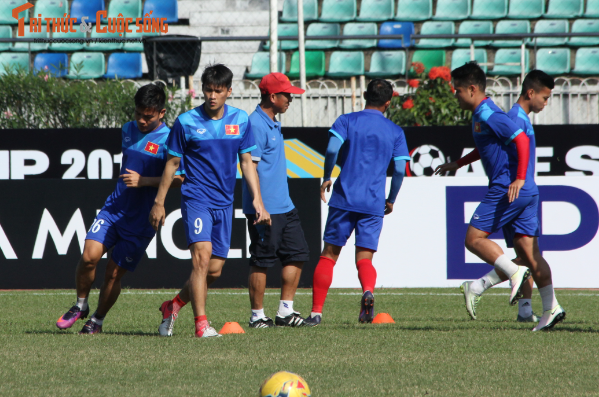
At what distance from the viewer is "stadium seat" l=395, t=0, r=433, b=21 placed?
17125mm

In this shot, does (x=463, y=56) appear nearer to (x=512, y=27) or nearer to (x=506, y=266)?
(x=512, y=27)

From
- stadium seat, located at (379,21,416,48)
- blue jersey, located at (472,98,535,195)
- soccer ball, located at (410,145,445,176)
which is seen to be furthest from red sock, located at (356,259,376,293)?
stadium seat, located at (379,21,416,48)

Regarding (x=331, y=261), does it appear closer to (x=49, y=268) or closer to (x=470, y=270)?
(x=470, y=270)

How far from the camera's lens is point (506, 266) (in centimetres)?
532

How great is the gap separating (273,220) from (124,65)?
443 inches

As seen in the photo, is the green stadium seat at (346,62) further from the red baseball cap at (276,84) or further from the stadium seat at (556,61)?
the red baseball cap at (276,84)

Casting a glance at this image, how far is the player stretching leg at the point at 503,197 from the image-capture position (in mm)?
5379

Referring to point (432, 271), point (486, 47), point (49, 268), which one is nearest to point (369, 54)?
Result: point (486, 47)

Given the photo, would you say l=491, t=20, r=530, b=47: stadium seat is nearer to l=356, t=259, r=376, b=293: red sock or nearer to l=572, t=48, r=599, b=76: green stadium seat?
l=572, t=48, r=599, b=76: green stadium seat

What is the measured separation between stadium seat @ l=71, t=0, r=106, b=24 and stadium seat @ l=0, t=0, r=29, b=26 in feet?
3.62

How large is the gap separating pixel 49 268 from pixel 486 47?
10.6 m

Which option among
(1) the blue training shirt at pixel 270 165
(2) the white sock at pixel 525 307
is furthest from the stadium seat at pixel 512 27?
(1) the blue training shirt at pixel 270 165

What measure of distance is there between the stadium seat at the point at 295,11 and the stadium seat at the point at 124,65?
134 inches

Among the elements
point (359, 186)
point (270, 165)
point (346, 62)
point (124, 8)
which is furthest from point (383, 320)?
point (124, 8)
